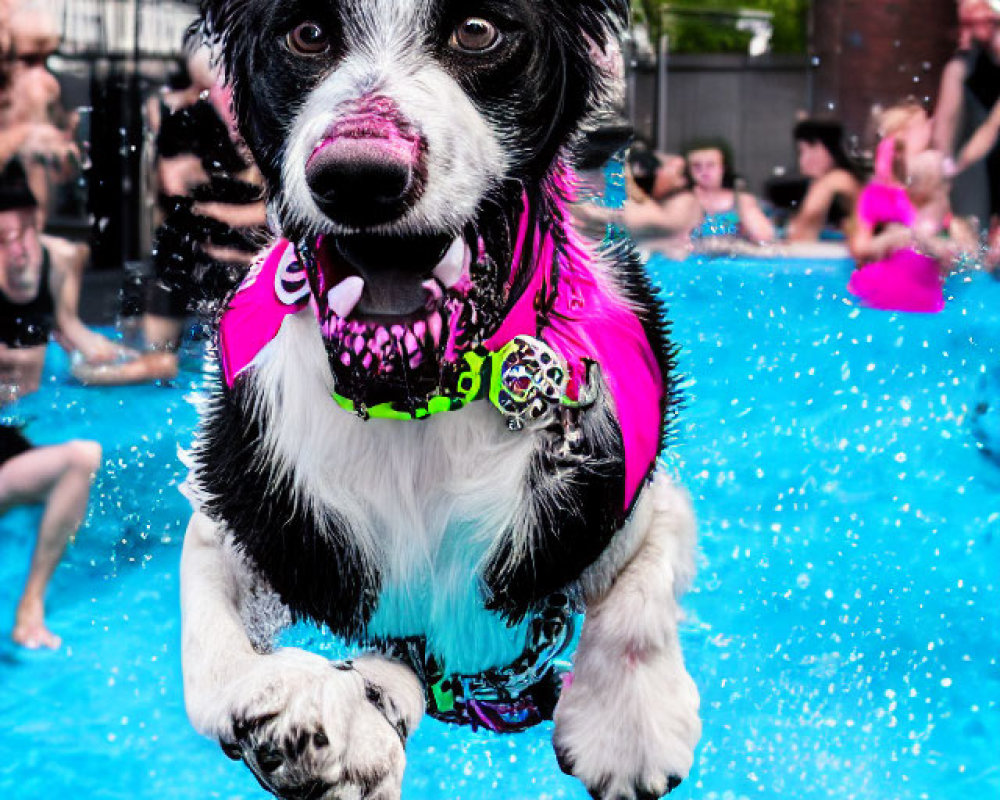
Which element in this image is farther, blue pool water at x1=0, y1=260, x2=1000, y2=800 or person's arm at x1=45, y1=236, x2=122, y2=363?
person's arm at x1=45, y1=236, x2=122, y2=363

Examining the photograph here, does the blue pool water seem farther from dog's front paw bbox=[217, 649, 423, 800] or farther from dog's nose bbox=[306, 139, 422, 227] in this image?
dog's nose bbox=[306, 139, 422, 227]

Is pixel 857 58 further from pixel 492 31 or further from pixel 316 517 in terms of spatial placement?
pixel 316 517

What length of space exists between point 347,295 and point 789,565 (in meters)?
1.20

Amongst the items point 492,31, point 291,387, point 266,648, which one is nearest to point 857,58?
point 492,31

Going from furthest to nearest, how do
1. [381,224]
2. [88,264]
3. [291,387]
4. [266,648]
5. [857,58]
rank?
1. [88,264]
2. [857,58]
3. [266,648]
4. [291,387]
5. [381,224]

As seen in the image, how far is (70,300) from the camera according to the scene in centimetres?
208

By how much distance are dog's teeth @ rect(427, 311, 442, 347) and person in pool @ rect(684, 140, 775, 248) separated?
965mm

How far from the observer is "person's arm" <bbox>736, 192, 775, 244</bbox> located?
1848 millimetres

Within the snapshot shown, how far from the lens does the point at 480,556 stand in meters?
1.18

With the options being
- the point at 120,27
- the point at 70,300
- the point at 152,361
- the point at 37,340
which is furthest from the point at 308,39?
the point at 37,340

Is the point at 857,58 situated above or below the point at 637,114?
above

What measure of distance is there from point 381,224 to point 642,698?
62 centimetres

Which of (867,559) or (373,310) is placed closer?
(373,310)

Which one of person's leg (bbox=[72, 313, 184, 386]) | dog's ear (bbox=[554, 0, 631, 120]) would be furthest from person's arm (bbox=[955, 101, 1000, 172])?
person's leg (bbox=[72, 313, 184, 386])
